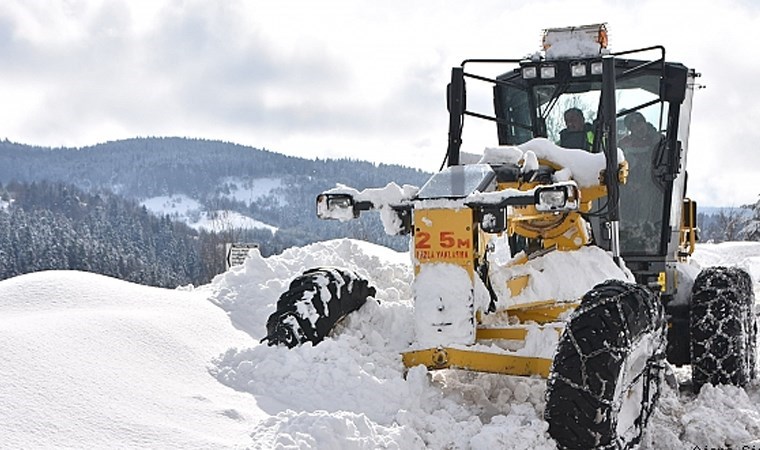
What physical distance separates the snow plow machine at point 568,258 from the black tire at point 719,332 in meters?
0.01

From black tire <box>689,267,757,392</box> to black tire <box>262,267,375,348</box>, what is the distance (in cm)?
281

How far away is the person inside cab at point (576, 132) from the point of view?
5.89m

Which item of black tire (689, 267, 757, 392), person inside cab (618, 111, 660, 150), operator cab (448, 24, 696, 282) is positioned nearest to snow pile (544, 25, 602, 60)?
operator cab (448, 24, 696, 282)

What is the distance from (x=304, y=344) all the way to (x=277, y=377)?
0.27 metres

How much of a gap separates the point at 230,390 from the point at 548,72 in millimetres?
3654

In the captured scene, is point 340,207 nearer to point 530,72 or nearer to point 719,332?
point 530,72

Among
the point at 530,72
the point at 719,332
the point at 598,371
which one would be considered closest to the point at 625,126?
the point at 530,72

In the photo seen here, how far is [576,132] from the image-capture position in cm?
600

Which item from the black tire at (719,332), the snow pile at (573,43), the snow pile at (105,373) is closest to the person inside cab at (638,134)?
the snow pile at (573,43)

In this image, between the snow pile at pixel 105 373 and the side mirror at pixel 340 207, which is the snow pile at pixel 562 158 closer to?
the side mirror at pixel 340 207

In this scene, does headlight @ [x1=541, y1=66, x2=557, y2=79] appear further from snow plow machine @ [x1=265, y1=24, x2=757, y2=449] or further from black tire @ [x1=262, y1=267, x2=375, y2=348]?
black tire @ [x1=262, y1=267, x2=375, y2=348]

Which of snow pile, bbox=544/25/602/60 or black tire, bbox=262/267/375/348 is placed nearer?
black tire, bbox=262/267/375/348

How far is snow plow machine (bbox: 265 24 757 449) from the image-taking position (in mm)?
3859

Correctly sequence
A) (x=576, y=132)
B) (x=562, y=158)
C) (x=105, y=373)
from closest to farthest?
(x=105, y=373)
(x=562, y=158)
(x=576, y=132)
